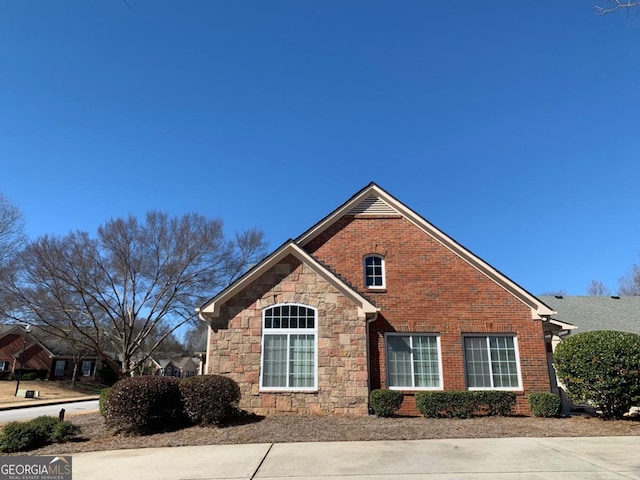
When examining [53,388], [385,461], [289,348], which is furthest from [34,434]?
[53,388]

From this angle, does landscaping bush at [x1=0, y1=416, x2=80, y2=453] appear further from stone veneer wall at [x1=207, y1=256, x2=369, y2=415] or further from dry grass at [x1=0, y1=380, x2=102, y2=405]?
dry grass at [x1=0, y1=380, x2=102, y2=405]

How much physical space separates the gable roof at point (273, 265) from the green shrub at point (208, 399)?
2.39 m

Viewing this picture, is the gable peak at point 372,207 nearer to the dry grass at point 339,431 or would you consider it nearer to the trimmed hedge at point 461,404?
the trimmed hedge at point 461,404

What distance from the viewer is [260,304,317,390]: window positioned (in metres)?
13.2

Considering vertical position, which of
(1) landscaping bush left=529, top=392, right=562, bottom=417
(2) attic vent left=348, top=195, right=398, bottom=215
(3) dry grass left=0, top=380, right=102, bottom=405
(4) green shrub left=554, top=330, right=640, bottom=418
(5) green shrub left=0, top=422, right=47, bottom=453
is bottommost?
(3) dry grass left=0, top=380, right=102, bottom=405

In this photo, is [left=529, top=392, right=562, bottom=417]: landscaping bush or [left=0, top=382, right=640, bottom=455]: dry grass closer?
[left=0, top=382, right=640, bottom=455]: dry grass

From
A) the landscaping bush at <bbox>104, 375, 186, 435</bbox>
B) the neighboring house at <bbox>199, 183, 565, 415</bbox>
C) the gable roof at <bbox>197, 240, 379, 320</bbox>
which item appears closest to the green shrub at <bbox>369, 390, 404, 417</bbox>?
Result: the neighboring house at <bbox>199, 183, 565, 415</bbox>

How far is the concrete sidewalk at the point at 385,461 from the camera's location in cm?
678

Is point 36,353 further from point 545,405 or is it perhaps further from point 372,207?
point 545,405

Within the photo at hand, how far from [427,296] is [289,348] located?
5.13 m

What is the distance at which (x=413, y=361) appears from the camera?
14469 mm

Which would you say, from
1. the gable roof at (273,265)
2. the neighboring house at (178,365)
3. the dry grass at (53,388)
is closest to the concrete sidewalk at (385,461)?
the gable roof at (273,265)

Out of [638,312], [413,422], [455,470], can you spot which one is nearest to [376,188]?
[413,422]

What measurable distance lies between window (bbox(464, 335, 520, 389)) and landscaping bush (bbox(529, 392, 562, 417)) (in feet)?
2.37
